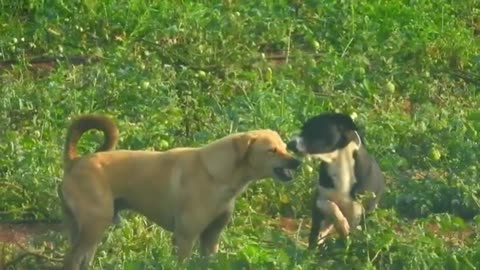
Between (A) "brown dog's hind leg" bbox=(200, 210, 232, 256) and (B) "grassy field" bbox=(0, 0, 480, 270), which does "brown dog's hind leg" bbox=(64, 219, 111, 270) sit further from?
(A) "brown dog's hind leg" bbox=(200, 210, 232, 256)

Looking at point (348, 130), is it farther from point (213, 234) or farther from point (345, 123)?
point (213, 234)

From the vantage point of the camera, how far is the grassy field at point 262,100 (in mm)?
9258

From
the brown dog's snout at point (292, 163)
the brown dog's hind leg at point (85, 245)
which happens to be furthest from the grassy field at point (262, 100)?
the brown dog's snout at point (292, 163)

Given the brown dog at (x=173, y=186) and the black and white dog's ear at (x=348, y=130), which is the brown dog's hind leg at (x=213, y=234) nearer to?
the brown dog at (x=173, y=186)

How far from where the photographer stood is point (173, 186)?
9281mm

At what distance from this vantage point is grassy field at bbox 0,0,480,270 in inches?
364

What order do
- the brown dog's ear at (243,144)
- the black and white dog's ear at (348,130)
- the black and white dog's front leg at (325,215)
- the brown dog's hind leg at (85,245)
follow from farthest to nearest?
the black and white dog's ear at (348,130) < the black and white dog's front leg at (325,215) < the brown dog's ear at (243,144) < the brown dog's hind leg at (85,245)

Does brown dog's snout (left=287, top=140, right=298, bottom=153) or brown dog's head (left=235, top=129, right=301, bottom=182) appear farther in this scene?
brown dog's snout (left=287, top=140, right=298, bottom=153)

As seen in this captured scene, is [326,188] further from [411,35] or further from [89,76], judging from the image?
[411,35]

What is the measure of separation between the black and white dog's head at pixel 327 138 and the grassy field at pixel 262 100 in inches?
19.7

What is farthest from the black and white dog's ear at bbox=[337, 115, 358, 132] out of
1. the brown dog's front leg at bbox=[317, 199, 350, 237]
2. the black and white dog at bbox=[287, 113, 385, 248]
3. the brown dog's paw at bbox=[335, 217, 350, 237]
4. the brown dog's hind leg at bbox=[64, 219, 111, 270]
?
the brown dog's hind leg at bbox=[64, 219, 111, 270]

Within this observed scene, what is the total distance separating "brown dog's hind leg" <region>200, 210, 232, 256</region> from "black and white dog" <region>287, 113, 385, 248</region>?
0.51m

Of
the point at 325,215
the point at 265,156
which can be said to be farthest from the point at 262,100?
the point at 265,156

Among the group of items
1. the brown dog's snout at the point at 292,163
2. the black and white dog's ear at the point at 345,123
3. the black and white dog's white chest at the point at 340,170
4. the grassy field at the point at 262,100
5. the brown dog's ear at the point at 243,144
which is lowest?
the grassy field at the point at 262,100
